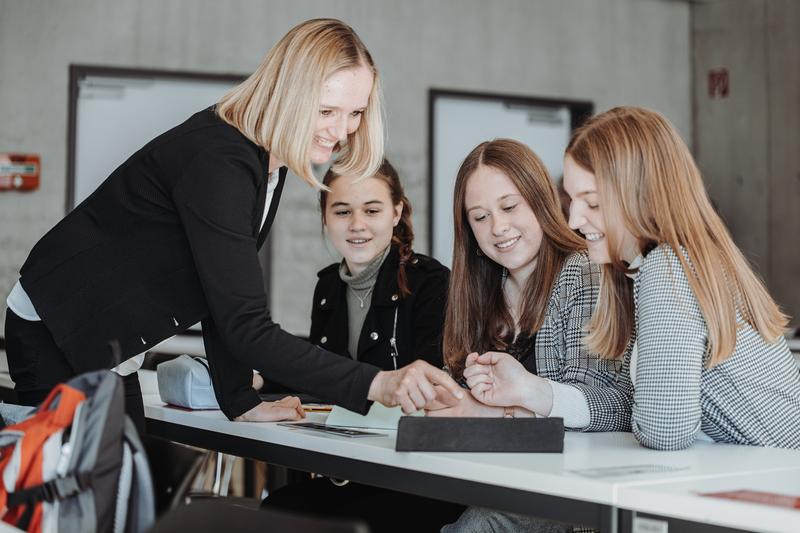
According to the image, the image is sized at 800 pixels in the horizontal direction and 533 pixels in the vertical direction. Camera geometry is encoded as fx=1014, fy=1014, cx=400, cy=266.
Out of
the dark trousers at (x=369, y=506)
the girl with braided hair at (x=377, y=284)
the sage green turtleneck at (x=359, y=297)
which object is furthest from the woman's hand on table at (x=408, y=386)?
the sage green turtleneck at (x=359, y=297)

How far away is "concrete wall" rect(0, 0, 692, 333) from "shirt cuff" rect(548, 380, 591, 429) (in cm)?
408

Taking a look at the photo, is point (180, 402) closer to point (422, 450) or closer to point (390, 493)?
point (390, 493)

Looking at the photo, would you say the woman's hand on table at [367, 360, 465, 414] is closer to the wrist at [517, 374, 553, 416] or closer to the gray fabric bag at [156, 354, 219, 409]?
the wrist at [517, 374, 553, 416]

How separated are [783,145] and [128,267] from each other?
19.4 feet

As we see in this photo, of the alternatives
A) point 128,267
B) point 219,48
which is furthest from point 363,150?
point 219,48

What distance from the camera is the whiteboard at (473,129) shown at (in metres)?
6.31

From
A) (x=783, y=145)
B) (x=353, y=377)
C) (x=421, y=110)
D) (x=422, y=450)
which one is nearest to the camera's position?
(x=422, y=450)

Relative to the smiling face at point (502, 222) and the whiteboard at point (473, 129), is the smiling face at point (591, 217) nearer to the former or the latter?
the smiling face at point (502, 222)

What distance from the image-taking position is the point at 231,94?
76.5 inches

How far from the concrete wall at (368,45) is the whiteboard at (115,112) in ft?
0.25

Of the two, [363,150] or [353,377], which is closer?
[353,377]

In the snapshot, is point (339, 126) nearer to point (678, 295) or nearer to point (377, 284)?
point (678, 295)

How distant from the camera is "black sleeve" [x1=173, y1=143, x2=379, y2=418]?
1781mm

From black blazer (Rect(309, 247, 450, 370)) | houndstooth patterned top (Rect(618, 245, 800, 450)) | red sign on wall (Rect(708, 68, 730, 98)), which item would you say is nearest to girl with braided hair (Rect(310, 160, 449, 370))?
black blazer (Rect(309, 247, 450, 370))
